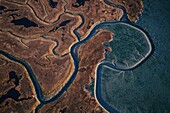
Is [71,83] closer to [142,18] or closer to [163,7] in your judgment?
[142,18]

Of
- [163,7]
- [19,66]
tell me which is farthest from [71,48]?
[163,7]

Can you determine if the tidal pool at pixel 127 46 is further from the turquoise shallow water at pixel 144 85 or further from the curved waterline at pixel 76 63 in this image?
the turquoise shallow water at pixel 144 85

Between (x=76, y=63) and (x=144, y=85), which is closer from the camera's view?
(x=144, y=85)

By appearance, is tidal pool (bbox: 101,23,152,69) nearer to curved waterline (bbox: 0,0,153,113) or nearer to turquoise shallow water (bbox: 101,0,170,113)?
curved waterline (bbox: 0,0,153,113)

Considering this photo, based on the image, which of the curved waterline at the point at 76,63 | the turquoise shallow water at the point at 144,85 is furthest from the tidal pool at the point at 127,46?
the turquoise shallow water at the point at 144,85

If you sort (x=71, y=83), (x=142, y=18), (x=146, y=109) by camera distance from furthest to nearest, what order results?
(x=142, y=18) → (x=71, y=83) → (x=146, y=109)

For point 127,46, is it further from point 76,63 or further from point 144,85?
point 76,63

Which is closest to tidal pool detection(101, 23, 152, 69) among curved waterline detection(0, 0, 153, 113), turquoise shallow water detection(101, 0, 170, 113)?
Result: curved waterline detection(0, 0, 153, 113)

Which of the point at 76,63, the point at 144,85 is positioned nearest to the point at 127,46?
the point at 144,85
